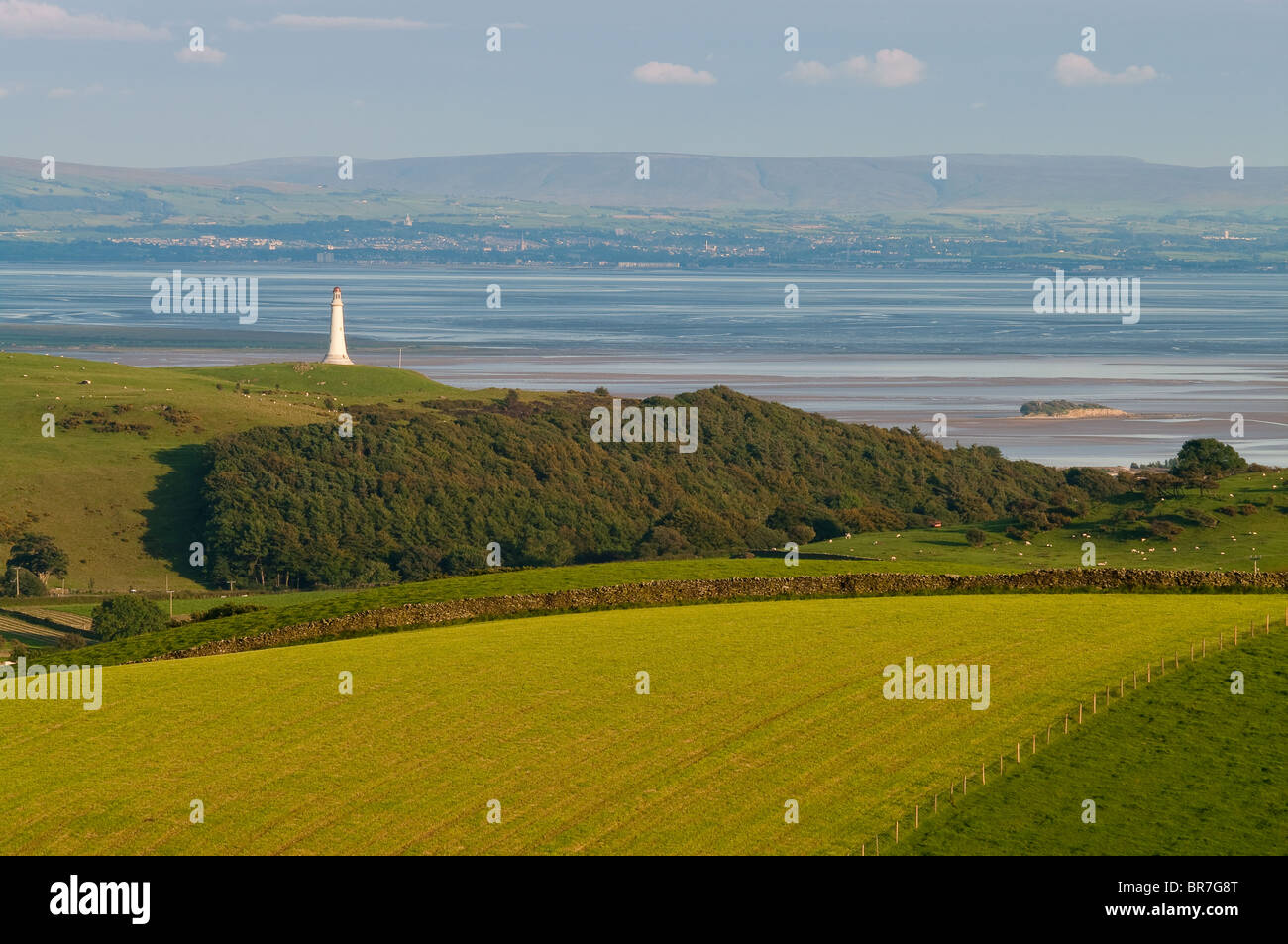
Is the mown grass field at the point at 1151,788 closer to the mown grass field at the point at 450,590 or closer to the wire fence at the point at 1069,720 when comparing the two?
the wire fence at the point at 1069,720

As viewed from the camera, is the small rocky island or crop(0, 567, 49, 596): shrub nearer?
crop(0, 567, 49, 596): shrub

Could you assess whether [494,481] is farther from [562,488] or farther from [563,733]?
[563,733]

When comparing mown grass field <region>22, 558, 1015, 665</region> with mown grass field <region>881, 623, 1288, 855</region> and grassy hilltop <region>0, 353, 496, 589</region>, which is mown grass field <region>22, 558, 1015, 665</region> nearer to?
mown grass field <region>881, 623, 1288, 855</region>

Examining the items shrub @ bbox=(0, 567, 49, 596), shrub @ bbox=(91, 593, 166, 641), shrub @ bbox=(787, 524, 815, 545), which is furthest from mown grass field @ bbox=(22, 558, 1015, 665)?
shrub @ bbox=(787, 524, 815, 545)

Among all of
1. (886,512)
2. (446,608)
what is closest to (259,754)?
(446,608)

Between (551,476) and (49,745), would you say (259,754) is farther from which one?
(551,476)
